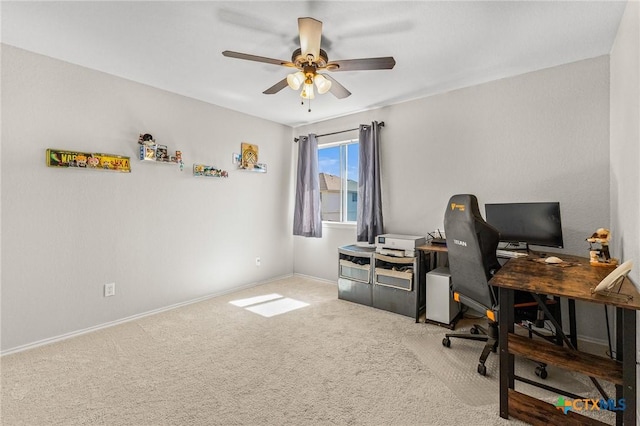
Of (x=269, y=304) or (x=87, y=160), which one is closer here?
(x=87, y=160)

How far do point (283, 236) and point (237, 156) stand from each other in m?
1.47

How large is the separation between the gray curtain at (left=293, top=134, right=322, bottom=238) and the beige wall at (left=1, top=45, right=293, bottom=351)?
0.75 metres

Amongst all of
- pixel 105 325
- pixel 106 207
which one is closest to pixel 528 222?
pixel 106 207

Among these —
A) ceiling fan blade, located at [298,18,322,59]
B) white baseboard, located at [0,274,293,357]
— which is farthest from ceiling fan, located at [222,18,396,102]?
white baseboard, located at [0,274,293,357]

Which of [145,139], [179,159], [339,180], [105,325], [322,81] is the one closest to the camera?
[322,81]

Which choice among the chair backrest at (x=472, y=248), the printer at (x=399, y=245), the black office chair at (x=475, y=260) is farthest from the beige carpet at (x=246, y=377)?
the printer at (x=399, y=245)

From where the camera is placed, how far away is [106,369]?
2.13 metres

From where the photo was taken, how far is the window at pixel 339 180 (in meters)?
4.33

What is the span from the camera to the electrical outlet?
2.88 meters

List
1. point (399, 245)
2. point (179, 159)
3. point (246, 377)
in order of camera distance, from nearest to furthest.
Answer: point (246, 377)
point (399, 245)
point (179, 159)

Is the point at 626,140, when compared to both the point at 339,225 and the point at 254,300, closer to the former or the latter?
the point at 339,225

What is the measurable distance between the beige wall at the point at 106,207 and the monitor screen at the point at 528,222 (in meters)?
3.10

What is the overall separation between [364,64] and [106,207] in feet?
9.01

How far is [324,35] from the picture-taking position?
2232 mm
